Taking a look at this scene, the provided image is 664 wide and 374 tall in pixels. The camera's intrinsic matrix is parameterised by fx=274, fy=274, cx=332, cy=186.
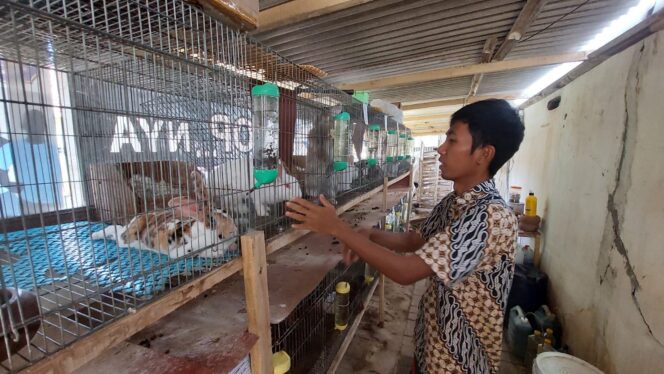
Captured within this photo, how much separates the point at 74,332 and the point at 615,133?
9.55 feet

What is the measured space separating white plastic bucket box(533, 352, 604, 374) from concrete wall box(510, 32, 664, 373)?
0.49ft

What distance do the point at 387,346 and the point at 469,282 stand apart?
191 centimetres

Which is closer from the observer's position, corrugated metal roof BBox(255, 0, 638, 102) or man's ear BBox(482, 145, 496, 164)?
man's ear BBox(482, 145, 496, 164)

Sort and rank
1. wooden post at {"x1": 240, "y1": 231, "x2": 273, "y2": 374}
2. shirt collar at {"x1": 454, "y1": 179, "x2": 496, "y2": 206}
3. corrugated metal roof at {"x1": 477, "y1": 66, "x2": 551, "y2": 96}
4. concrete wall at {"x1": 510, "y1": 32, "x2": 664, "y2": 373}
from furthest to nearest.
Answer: corrugated metal roof at {"x1": 477, "y1": 66, "x2": 551, "y2": 96}, concrete wall at {"x1": 510, "y1": 32, "x2": 664, "y2": 373}, shirt collar at {"x1": 454, "y1": 179, "x2": 496, "y2": 206}, wooden post at {"x1": 240, "y1": 231, "x2": 273, "y2": 374}

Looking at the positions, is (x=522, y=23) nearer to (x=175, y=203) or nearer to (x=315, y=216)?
(x=315, y=216)

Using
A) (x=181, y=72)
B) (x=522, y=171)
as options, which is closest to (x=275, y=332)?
(x=181, y=72)

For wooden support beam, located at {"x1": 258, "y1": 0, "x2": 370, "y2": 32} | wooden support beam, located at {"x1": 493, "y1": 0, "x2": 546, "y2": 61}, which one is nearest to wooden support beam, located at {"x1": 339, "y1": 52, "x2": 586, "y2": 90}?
wooden support beam, located at {"x1": 493, "y1": 0, "x2": 546, "y2": 61}

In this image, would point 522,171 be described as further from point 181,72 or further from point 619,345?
point 181,72

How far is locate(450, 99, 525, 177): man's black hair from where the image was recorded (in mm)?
901

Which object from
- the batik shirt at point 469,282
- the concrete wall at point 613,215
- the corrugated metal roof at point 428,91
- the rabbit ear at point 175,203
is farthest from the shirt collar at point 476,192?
the corrugated metal roof at point 428,91

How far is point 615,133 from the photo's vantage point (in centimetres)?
192

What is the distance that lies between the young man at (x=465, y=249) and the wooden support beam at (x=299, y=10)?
5.09ft

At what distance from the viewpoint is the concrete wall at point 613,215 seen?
1.44 m

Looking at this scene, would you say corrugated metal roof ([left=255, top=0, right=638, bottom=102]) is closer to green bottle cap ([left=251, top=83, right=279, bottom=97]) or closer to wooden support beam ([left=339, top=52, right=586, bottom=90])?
wooden support beam ([left=339, top=52, right=586, bottom=90])
